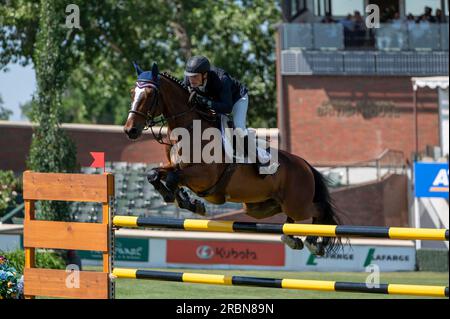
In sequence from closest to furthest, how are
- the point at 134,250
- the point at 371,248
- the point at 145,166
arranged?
the point at 134,250
the point at 371,248
the point at 145,166

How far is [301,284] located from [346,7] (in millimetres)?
23168

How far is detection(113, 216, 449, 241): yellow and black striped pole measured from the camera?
25.7 feet

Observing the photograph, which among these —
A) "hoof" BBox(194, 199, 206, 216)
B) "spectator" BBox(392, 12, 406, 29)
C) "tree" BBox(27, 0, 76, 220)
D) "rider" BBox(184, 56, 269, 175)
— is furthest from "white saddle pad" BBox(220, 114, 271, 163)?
"spectator" BBox(392, 12, 406, 29)

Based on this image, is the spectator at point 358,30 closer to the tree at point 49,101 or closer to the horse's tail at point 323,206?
the tree at point 49,101

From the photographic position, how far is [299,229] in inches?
329

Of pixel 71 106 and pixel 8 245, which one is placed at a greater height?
pixel 71 106

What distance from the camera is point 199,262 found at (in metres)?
21.4

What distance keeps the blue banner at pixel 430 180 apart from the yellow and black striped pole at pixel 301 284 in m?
16.1

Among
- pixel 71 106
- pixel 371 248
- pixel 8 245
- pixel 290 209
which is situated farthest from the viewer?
pixel 71 106

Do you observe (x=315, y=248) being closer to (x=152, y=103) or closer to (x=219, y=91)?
(x=219, y=91)

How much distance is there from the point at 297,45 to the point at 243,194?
2037cm

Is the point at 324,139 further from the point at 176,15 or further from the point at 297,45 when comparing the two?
the point at 176,15

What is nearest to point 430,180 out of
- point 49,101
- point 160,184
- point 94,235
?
point 49,101

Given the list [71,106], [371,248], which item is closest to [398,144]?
[371,248]
